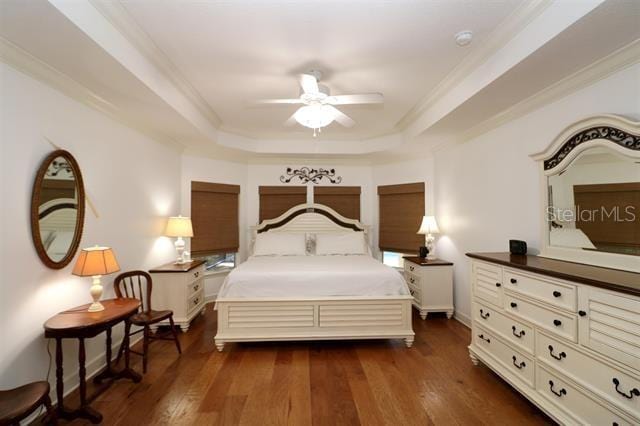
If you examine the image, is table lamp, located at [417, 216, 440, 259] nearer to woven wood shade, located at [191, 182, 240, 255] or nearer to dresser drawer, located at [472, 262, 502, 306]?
dresser drawer, located at [472, 262, 502, 306]

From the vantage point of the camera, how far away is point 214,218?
4512 millimetres

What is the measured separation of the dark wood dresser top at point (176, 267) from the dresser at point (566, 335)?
3.32 metres

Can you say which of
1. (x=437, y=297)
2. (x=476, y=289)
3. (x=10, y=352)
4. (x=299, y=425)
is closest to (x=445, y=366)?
(x=476, y=289)

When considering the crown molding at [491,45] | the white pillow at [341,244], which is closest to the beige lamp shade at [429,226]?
the white pillow at [341,244]

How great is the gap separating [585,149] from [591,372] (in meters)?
1.52

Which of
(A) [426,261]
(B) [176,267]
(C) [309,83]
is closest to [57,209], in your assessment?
(B) [176,267]

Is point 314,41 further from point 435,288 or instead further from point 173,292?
point 435,288

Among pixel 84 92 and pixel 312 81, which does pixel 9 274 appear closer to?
pixel 84 92

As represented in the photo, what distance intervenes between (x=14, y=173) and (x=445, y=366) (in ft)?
12.2

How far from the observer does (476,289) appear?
2549 mm

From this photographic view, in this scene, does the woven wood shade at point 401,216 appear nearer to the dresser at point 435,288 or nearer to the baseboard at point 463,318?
the dresser at point 435,288

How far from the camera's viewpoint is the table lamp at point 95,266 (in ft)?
6.75

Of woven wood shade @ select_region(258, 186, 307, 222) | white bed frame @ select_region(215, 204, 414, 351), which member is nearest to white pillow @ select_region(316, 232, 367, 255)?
woven wood shade @ select_region(258, 186, 307, 222)

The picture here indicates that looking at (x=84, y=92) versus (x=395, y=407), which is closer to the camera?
(x=395, y=407)
